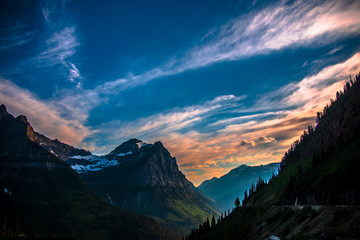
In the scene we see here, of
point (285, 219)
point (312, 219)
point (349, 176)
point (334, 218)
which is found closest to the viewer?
point (334, 218)

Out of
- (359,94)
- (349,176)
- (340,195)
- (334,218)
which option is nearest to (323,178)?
(349,176)

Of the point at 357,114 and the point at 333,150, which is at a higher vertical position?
the point at 357,114

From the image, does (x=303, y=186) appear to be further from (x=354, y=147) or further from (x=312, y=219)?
(x=312, y=219)

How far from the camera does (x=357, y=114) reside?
18188 cm

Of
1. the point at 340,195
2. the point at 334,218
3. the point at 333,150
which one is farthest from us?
the point at 333,150

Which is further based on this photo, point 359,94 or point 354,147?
point 359,94

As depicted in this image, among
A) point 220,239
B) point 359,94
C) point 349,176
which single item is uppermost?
point 359,94

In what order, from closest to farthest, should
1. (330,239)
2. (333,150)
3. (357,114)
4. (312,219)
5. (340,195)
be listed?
1. (330,239)
2. (312,219)
3. (340,195)
4. (333,150)
5. (357,114)

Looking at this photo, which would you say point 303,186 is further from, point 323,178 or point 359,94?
point 359,94

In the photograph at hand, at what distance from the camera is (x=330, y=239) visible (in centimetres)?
3462

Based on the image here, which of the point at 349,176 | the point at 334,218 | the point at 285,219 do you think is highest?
the point at 349,176

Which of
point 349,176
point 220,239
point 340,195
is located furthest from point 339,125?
point 220,239

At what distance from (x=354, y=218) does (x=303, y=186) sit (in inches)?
4020

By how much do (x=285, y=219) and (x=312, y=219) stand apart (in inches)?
827
